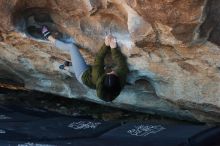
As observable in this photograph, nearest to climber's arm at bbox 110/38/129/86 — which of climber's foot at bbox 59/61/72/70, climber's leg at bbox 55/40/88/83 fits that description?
climber's leg at bbox 55/40/88/83

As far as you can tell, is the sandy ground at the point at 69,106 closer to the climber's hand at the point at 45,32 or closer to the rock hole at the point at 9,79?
the rock hole at the point at 9,79

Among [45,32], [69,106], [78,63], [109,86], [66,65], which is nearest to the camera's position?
[109,86]

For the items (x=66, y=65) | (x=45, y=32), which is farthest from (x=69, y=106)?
(x=45, y=32)

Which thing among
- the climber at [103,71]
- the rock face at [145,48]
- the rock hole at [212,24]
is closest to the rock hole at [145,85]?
the rock face at [145,48]

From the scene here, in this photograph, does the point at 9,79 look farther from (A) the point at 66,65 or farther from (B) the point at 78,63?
(B) the point at 78,63

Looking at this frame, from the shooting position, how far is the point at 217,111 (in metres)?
3.46

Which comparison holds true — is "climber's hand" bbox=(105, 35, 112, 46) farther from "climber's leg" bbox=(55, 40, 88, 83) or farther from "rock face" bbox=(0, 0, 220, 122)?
"climber's leg" bbox=(55, 40, 88, 83)

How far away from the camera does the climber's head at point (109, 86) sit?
126 inches

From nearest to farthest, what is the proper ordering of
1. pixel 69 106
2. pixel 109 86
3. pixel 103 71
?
pixel 109 86
pixel 103 71
pixel 69 106

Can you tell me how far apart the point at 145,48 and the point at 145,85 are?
1.55 ft

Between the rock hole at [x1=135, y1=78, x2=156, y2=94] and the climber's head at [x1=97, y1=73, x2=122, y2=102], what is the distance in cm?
43

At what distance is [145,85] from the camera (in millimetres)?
3697

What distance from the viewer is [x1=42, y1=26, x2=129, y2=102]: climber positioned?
3227 millimetres

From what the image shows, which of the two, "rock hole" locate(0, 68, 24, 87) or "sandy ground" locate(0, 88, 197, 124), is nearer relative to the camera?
"sandy ground" locate(0, 88, 197, 124)
